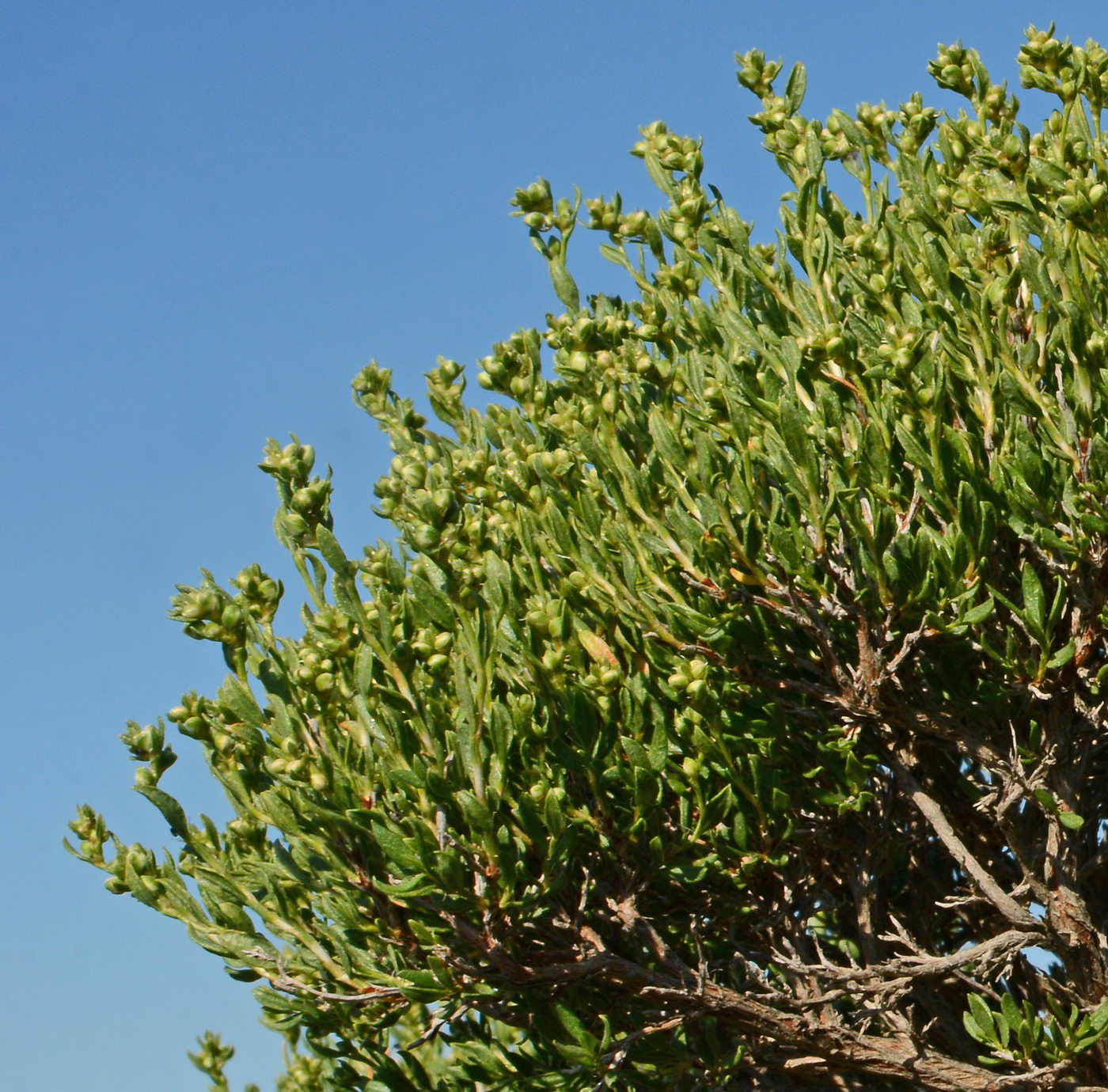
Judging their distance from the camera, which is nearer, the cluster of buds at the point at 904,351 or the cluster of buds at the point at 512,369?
the cluster of buds at the point at 904,351

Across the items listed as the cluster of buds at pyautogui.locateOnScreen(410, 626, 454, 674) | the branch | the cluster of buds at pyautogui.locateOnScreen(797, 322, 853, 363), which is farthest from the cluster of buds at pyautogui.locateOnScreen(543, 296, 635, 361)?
the branch

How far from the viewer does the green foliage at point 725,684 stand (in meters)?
6.48

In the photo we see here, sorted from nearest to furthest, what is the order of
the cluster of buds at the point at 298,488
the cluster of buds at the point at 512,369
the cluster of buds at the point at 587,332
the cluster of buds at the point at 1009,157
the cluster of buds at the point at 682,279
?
the cluster of buds at the point at 298,488, the cluster of buds at the point at 1009,157, the cluster of buds at the point at 587,332, the cluster of buds at the point at 682,279, the cluster of buds at the point at 512,369

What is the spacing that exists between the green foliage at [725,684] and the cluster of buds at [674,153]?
2 centimetres

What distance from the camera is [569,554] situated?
705 centimetres

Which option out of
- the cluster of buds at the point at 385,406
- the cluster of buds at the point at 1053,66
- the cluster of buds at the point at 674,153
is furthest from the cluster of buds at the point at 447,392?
the cluster of buds at the point at 1053,66

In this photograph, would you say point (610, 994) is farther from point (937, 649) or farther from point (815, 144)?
point (815, 144)

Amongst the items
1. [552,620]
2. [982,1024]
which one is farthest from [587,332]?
[982,1024]

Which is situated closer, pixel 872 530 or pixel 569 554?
pixel 872 530

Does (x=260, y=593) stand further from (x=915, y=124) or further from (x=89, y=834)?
(x=915, y=124)

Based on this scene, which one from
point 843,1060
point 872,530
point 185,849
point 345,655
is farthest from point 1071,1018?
point 185,849

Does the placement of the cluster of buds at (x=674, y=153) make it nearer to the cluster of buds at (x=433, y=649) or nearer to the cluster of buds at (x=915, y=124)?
the cluster of buds at (x=915, y=124)

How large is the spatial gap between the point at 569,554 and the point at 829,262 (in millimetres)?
2180

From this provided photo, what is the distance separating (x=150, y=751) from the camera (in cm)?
696
